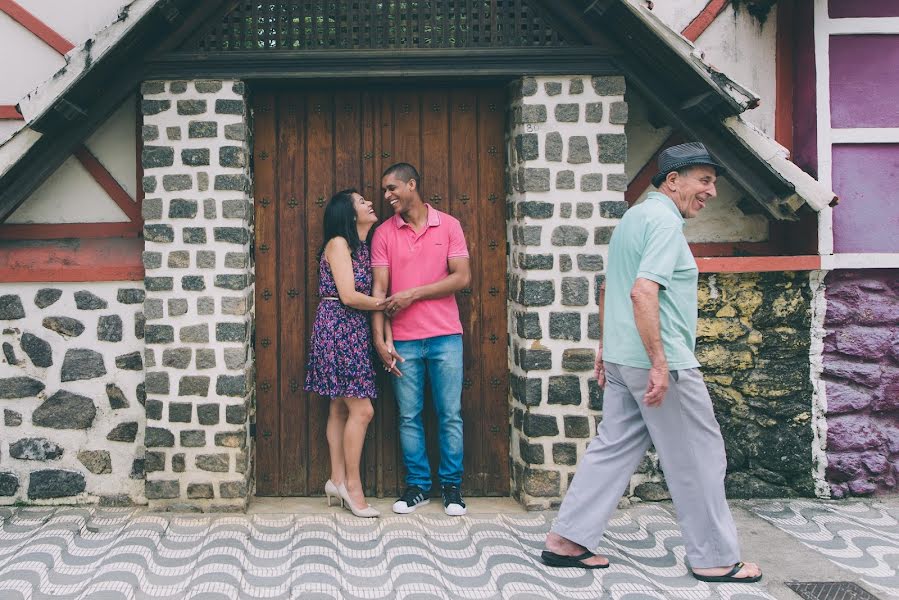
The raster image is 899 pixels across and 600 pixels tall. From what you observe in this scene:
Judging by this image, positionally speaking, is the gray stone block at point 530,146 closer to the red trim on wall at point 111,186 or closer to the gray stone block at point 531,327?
the gray stone block at point 531,327

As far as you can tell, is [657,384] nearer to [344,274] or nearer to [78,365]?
[344,274]

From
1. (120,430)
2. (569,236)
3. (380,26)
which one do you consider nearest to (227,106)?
(380,26)

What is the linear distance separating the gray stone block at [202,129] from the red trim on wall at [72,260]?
757 mm

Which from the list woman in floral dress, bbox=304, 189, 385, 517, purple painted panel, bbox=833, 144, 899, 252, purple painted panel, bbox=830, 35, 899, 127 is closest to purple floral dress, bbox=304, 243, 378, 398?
woman in floral dress, bbox=304, 189, 385, 517

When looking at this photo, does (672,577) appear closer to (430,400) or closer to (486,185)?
(430,400)

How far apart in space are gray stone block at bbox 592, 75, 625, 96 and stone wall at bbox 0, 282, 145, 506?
2.87 metres

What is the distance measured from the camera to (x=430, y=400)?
536 centimetres

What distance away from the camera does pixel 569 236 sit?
16.5 feet

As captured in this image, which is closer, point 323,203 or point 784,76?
point 323,203

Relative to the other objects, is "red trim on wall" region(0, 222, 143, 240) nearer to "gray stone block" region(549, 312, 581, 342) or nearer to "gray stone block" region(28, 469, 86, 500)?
"gray stone block" region(28, 469, 86, 500)

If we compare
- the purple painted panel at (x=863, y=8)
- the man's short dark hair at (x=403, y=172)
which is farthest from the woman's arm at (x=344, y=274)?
the purple painted panel at (x=863, y=8)

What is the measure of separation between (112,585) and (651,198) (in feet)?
9.77

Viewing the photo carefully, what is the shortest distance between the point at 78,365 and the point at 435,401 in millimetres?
2074

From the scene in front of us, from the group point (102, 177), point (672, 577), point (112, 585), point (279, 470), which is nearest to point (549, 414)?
point (672, 577)
